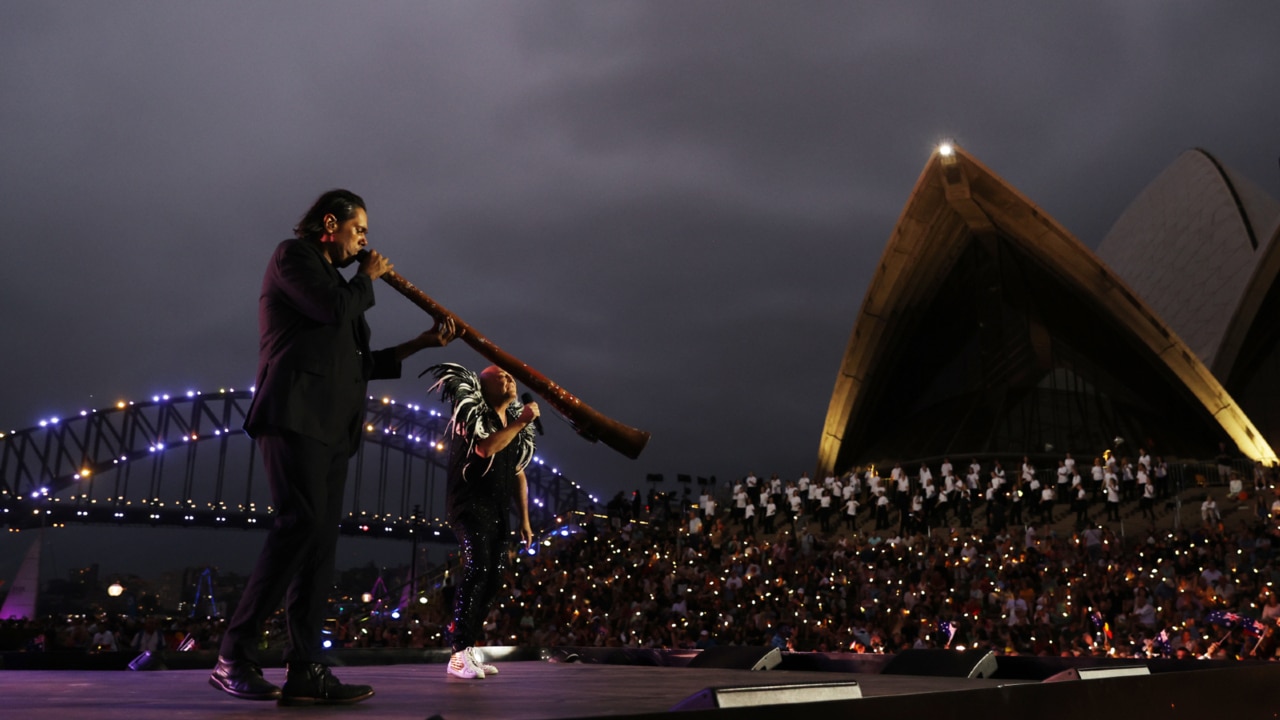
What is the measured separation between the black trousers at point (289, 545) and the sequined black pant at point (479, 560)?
1859 mm

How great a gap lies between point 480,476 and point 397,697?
1.90 metres

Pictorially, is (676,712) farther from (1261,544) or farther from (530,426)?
(1261,544)

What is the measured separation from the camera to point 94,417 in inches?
3561

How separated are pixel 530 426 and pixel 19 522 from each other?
8465cm

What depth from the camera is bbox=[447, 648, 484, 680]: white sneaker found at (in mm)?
4543

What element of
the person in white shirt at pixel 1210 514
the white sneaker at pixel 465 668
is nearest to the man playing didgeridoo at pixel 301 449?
the white sneaker at pixel 465 668

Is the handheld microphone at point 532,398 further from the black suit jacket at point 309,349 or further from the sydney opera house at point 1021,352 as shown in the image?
the sydney opera house at point 1021,352

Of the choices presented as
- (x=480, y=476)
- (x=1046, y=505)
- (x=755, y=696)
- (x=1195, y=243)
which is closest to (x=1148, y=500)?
(x=1046, y=505)

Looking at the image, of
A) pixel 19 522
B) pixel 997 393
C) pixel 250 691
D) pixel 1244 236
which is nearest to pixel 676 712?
pixel 250 691

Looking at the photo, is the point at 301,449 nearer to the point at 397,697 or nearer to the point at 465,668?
the point at 397,697

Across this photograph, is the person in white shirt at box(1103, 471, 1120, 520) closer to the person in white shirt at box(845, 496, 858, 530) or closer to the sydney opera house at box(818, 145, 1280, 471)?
the person in white shirt at box(845, 496, 858, 530)

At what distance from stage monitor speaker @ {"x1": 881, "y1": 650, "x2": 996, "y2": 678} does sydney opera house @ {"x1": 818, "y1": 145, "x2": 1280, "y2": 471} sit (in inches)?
1065

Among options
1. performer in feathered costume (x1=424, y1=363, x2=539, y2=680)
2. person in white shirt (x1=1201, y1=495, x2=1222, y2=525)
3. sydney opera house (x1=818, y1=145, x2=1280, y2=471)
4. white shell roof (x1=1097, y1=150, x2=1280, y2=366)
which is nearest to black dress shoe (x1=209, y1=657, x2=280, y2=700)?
performer in feathered costume (x1=424, y1=363, x2=539, y2=680)

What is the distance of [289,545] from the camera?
120 inches
